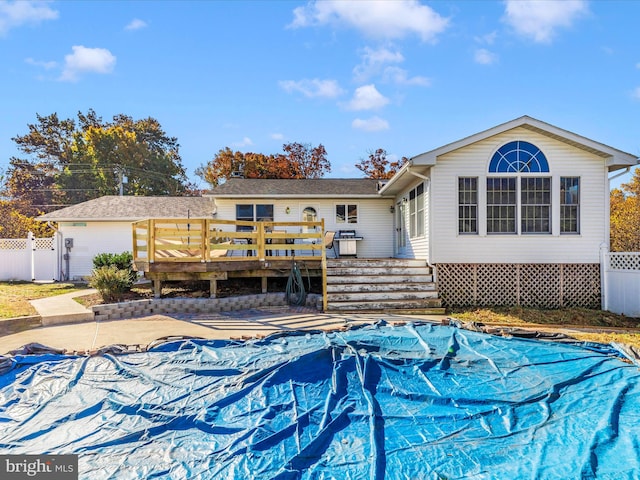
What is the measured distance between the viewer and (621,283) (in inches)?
336

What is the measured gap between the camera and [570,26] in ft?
33.4

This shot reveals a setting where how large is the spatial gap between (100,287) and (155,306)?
4.20ft

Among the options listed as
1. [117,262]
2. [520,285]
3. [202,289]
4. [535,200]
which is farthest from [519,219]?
[117,262]

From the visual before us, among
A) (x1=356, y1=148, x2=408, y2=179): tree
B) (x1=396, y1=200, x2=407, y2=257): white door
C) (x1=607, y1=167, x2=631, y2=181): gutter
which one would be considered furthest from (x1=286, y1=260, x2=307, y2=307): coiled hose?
(x1=356, y1=148, x2=408, y2=179): tree

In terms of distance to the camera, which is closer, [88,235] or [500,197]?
[500,197]

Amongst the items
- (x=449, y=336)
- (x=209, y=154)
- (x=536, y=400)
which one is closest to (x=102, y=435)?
(x=536, y=400)

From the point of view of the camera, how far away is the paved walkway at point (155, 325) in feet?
19.2

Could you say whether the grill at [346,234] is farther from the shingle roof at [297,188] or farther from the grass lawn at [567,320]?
the grass lawn at [567,320]

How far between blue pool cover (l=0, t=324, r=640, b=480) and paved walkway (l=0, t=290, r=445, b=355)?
1.11m

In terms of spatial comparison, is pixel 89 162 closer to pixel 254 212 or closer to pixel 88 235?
pixel 88 235

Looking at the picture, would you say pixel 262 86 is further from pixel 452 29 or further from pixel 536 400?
pixel 536 400

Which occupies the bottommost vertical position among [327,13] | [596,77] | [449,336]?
[449,336]

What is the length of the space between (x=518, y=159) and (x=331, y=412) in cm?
840

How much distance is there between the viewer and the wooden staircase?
8.53m
